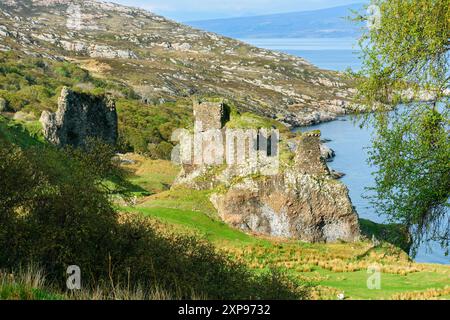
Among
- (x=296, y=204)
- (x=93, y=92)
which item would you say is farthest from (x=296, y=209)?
(x=93, y=92)

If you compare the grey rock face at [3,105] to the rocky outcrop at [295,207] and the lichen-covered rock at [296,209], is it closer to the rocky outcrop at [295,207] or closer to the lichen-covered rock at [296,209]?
the rocky outcrop at [295,207]

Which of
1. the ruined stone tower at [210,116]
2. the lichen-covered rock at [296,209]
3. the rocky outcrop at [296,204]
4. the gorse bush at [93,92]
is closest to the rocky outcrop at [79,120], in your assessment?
the gorse bush at [93,92]

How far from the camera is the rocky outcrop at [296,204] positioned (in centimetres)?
3756

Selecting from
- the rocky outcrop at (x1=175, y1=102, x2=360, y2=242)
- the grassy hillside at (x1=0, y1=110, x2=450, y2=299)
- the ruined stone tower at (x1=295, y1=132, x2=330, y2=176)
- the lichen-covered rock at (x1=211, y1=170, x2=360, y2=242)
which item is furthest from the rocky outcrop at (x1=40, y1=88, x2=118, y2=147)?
the ruined stone tower at (x1=295, y1=132, x2=330, y2=176)

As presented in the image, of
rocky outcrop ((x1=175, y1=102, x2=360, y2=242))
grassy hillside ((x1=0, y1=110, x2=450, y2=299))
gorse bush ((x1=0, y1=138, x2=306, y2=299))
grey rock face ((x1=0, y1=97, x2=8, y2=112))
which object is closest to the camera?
gorse bush ((x1=0, y1=138, x2=306, y2=299))

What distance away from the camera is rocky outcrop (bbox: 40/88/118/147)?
1962 inches

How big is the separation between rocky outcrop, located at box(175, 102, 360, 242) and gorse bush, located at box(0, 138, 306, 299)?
69.5ft

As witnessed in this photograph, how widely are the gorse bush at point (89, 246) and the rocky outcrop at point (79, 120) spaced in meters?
34.3

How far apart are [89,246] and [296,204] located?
78.8 ft

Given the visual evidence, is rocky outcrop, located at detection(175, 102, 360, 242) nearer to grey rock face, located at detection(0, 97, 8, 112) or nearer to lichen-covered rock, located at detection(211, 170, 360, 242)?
lichen-covered rock, located at detection(211, 170, 360, 242)

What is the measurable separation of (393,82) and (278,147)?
23.3 meters

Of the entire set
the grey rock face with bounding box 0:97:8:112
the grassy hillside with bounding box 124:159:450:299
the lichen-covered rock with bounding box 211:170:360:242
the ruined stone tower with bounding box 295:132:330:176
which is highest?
the grey rock face with bounding box 0:97:8:112

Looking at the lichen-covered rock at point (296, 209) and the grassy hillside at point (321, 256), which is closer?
the grassy hillside at point (321, 256)
